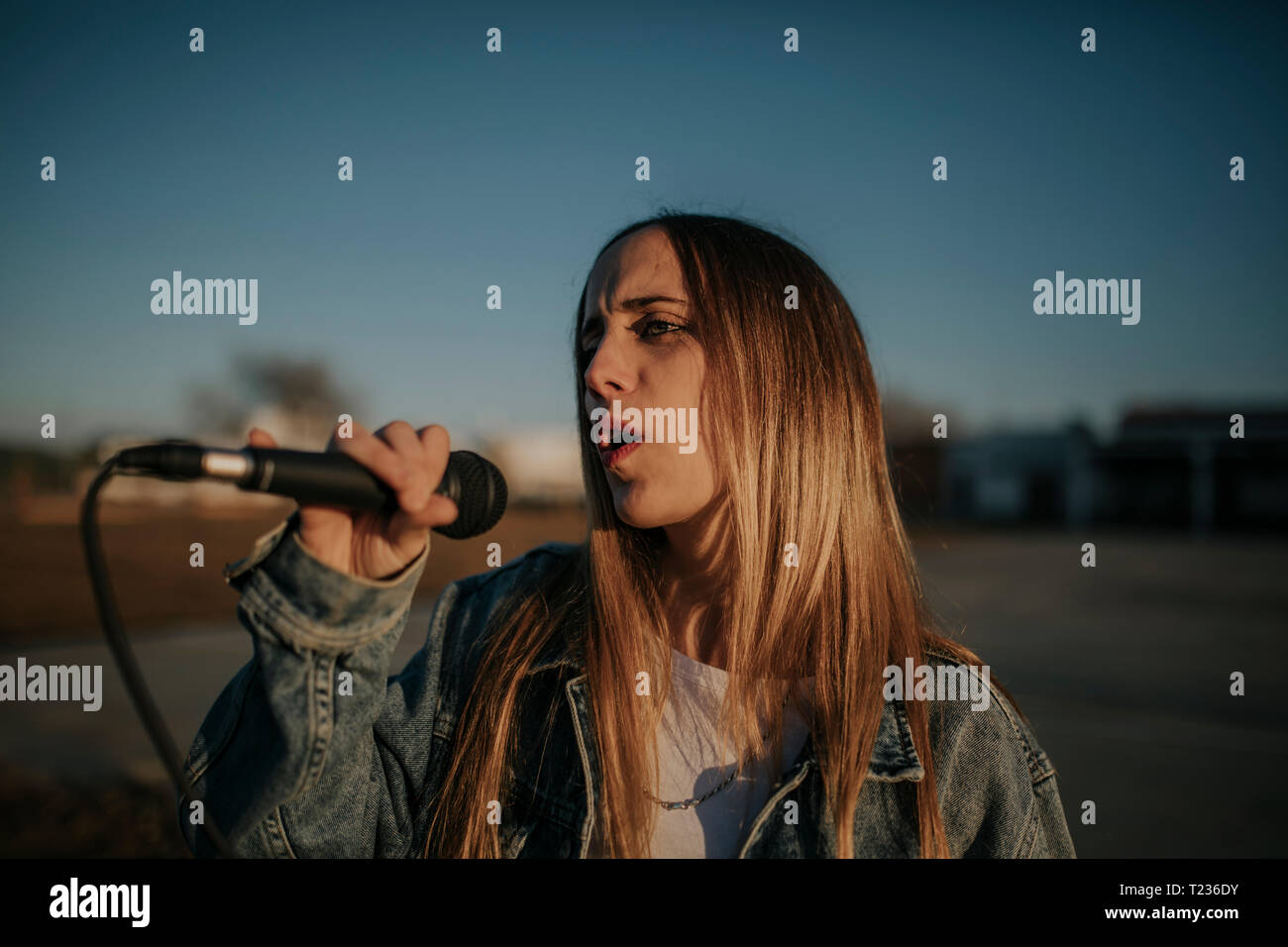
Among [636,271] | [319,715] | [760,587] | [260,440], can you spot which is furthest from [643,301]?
[319,715]

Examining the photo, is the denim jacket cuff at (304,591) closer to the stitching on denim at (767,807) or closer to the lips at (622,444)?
the lips at (622,444)

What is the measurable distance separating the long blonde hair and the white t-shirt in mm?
29

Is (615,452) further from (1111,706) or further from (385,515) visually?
(1111,706)

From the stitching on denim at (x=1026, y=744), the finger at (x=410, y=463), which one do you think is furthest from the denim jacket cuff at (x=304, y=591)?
the stitching on denim at (x=1026, y=744)

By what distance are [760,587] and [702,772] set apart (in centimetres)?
41

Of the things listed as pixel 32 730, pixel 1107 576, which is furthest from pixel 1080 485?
pixel 32 730

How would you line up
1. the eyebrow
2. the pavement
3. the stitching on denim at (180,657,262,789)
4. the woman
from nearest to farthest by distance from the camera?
the stitching on denim at (180,657,262,789) → the woman → the eyebrow → the pavement

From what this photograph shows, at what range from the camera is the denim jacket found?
120cm

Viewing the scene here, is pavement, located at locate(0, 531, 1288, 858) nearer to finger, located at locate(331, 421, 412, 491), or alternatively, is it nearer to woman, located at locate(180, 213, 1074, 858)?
woman, located at locate(180, 213, 1074, 858)

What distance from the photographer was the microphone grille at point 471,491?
1203mm

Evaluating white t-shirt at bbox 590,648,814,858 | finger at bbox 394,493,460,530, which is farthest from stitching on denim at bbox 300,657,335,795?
white t-shirt at bbox 590,648,814,858
